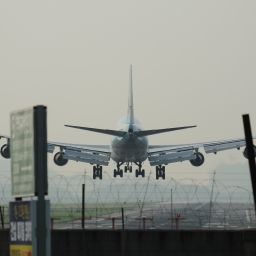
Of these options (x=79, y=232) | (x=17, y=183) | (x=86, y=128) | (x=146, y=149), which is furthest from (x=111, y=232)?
(x=146, y=149)

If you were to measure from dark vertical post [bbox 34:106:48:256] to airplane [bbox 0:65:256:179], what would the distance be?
78386mm

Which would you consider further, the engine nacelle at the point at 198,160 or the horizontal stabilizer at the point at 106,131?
the engine nacelle at the point at 198,160

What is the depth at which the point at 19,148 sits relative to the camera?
23125 millimetres

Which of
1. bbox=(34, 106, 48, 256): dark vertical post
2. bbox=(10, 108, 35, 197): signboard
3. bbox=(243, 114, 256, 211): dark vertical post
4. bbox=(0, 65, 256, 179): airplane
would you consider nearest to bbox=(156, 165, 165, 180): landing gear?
bbox=(0, 65, 256, 179): airplane

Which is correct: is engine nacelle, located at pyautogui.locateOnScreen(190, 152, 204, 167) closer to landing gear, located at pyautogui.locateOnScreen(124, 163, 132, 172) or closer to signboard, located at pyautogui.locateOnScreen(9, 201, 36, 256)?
landing gear, located at pyautogui.locateOnScreen(124, 163, 132, 172)

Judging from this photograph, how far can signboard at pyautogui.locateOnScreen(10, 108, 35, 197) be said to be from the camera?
2230cm

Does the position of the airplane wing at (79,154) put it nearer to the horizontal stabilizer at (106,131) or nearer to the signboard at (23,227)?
the horizontal stabilizer at (106,131)

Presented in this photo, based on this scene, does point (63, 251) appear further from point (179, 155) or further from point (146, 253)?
point (179, 155)

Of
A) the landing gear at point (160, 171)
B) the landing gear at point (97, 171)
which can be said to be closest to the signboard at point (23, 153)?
the landing gear at point (160, 171)

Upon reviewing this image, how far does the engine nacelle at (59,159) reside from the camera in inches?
4192

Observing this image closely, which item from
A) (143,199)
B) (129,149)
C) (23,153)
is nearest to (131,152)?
(129,149)

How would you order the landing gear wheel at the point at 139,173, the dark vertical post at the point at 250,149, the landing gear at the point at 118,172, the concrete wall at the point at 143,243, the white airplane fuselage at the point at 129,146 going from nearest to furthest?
the dark vertical post at the point at 250,149, the concrete wall at the point at 143,243, the white airplane fuselage at the point at 129,146, the landing gear at the point at 118,172, the landing gear wheel at the point at 139,173

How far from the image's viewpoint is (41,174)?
21.9 metres

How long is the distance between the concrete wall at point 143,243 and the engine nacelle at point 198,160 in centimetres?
6617
